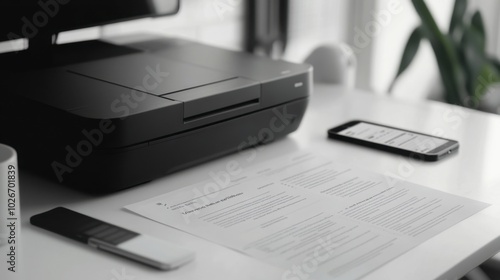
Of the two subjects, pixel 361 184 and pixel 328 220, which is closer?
pixel 328 220

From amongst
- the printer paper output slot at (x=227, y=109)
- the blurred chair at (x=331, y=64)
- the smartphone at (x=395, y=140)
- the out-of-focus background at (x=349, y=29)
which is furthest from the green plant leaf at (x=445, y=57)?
the printer paper output slot at (x=227, y=109)

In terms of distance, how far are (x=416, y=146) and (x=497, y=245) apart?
0.94 feet

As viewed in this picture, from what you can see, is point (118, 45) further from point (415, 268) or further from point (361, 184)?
point (415, 268)

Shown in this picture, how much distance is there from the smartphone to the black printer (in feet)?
0.28

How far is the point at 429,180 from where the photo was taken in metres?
1.05

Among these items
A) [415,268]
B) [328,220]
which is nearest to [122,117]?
[328,220]

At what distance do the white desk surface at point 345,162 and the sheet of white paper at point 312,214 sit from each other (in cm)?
2

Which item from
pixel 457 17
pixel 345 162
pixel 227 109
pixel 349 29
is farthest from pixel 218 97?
pixel 349 29

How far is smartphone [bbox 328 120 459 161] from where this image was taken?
3.71 ft

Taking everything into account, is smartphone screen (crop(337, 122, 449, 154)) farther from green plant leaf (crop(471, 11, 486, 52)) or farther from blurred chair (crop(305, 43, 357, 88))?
green plant leaf (crop(471, 11, 486, 52))

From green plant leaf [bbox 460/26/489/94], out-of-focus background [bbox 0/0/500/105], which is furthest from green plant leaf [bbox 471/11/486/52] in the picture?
out-of-focus background [bbox 0/0/500/105]

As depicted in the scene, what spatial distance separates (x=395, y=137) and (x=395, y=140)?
1 cm

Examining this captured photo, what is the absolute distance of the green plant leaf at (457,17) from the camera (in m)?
2.04

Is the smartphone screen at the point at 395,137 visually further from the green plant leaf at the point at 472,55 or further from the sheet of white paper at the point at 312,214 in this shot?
the green plant leaf at the point at 472,55
